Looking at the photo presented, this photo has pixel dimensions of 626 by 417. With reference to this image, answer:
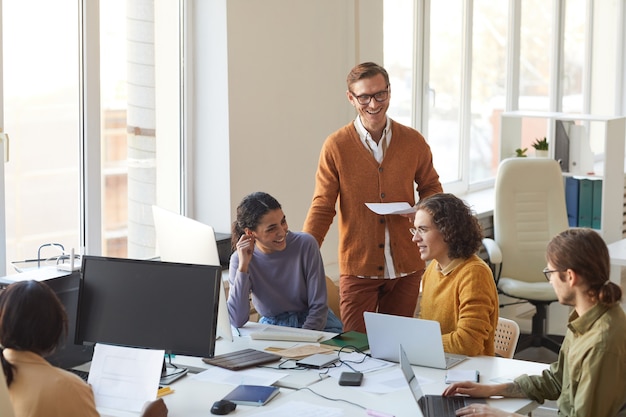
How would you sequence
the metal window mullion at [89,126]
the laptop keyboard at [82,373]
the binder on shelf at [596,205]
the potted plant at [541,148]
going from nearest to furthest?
the laptop keyboard at [82,373], the metal window mullion at [89,126], the binder on shelf at [596,205], the potted plant at [541,148]

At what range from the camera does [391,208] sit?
3682 mm

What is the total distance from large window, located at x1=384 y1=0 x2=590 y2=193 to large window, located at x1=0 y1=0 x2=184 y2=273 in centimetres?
205

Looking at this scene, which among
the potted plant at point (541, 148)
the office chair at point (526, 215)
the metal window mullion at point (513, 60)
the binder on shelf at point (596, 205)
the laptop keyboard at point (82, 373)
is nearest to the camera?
the laptop keyboard at point (82, 373)

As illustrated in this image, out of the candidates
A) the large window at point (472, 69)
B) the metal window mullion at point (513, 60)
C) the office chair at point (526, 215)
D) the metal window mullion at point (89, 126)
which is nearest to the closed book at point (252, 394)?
the metal window mullion at point (89, 126)

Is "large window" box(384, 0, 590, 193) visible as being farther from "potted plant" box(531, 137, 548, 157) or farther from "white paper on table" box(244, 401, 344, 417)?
"white paper on table" box(244, 401, 344, 417)

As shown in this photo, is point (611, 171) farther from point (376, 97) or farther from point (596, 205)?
point (376, 97)

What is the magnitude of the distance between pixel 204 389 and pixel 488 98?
4849 millimetres

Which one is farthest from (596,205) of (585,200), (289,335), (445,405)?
(445,405)

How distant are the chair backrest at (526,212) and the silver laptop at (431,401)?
294 centimetres

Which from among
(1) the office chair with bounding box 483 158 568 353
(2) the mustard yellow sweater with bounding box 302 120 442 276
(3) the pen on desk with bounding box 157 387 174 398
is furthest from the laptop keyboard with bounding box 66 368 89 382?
(1) the office chair with bounding box 483 158 568 353

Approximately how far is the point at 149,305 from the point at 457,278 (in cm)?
106

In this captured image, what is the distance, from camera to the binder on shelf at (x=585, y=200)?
19.9 ft

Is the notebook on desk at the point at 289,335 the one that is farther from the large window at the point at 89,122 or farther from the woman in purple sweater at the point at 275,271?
the large window at the point at 89,122

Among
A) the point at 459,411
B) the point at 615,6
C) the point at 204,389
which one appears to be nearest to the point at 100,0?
the point at 204,389
